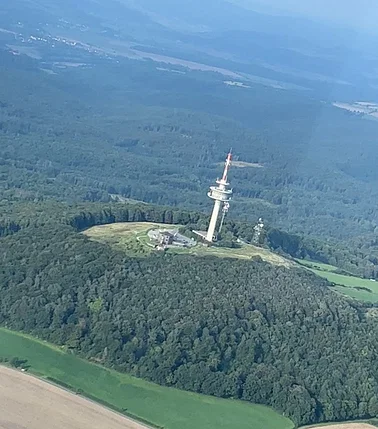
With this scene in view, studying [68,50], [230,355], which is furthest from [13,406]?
[68,50]

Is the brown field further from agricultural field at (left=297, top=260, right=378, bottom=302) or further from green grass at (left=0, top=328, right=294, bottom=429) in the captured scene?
agricultural field at (left=297, top=260, right=378, bottom=302)

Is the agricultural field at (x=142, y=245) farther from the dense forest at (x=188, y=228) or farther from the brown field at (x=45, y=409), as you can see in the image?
the brown field at (x=45, y=409)

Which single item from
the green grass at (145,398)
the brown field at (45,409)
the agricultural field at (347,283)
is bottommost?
the green grass at (145,398)

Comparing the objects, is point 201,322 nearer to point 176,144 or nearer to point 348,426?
point 348,426

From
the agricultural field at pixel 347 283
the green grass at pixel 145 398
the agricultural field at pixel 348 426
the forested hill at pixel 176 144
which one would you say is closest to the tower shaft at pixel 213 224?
the agricultural field at pixel 347 283

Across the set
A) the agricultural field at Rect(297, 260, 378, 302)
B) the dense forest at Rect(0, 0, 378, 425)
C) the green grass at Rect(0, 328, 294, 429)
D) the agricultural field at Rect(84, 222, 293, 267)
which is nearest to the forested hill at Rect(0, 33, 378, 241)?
the dense forest at Rect(0, 0, 378, 425)
